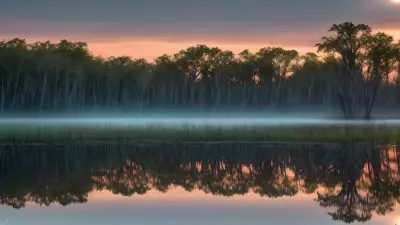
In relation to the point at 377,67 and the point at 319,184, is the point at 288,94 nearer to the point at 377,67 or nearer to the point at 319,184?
the point at 377,67

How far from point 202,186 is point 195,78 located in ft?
275

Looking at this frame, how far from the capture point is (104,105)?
322 ft

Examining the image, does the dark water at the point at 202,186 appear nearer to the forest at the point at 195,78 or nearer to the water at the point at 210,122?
the water at the point at 210,122

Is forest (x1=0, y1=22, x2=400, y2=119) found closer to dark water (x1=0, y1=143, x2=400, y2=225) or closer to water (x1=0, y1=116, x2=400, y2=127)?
water (x1=0, y1=116, x2=400, y2=127)

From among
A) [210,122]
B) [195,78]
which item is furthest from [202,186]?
[195,78]

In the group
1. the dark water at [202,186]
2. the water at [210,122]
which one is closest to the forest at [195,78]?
the water at [210,122]

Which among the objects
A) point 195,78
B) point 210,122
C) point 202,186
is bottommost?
point 210,122

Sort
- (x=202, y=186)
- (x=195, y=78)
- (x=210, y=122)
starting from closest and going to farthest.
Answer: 1. (x=202, y=186)
2. (x=210, y=122)
3. (x=195, y=78)

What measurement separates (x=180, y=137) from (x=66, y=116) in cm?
5403

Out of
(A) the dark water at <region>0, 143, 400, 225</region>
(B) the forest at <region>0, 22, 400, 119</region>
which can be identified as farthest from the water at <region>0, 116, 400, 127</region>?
(A) the dark water at <region>0, 143, 400, 225</region>

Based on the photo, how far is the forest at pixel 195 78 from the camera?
72938 millimetres

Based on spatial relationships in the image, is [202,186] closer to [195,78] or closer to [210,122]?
[210,122]

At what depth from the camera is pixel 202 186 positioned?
2003 centimetres

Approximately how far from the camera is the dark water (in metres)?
15.5
